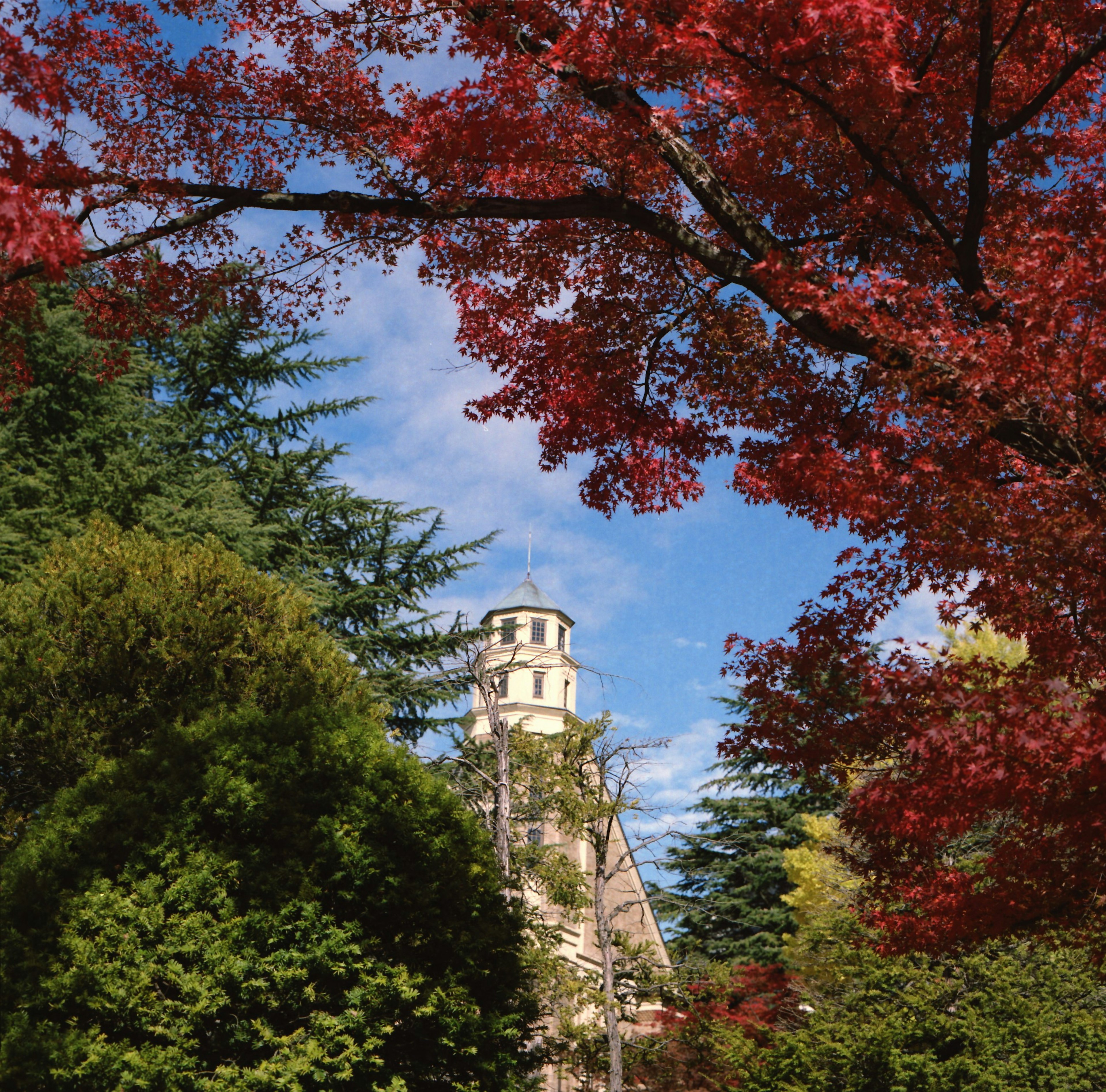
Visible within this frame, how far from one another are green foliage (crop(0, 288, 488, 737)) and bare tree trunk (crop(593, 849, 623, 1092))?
14.7 ft

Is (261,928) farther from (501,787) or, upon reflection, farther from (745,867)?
(745,867)

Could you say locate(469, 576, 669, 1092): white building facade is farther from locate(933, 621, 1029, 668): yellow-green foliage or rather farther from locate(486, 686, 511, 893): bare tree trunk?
locate(933, 621, 1029, 668): yellow-green foliage

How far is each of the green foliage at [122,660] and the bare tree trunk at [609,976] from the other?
305 inches

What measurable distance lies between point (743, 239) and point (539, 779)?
1427 centimetres

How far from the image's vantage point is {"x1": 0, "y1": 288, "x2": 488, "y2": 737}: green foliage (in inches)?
717

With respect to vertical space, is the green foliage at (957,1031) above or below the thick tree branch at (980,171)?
below

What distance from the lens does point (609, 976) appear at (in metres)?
18.0

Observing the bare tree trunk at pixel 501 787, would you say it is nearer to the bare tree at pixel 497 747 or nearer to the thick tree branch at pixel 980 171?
the bare tree at pixel 497 747

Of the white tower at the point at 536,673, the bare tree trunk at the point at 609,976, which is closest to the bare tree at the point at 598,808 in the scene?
the bare tree trunk at the point at 609,976

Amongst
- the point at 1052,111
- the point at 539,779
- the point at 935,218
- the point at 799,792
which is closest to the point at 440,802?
the point at 935,218

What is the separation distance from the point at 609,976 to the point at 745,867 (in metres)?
14.7

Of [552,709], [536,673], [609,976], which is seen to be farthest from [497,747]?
[536,673]

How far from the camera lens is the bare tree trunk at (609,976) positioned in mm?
17031

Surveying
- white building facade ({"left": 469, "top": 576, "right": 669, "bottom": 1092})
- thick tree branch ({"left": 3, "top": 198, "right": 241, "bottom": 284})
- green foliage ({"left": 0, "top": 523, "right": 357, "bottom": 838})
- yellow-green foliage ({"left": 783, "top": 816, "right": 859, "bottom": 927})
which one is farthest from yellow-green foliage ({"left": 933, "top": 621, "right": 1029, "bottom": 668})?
thick tree branch ({"left": 3, "top": 198, "right": 241, "bottom": 284})
